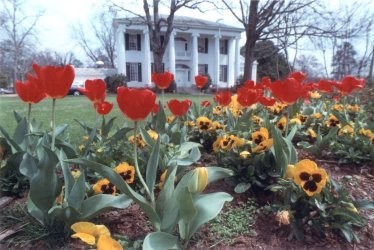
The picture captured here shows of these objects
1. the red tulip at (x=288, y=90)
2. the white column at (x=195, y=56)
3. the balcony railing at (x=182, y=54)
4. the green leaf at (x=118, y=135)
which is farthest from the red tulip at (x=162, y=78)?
the balcony railing at (x=182, y=54)

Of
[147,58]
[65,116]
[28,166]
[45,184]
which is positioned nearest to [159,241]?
[45,184]

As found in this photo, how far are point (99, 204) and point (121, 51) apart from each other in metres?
30.5

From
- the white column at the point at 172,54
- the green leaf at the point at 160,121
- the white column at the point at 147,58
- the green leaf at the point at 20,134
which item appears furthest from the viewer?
the white column at the point at 172,54

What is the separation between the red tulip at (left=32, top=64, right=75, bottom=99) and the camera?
1.52 m

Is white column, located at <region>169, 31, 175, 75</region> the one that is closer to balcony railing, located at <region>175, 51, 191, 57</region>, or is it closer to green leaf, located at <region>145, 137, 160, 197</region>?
balcony railing, located at <region>175, 51, 191, 57</region>

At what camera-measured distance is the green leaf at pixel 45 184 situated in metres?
1.58

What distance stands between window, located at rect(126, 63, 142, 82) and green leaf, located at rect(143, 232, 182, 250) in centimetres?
3176

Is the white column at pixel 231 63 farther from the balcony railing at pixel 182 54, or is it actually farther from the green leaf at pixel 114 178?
the green leaf at pixel 114 178

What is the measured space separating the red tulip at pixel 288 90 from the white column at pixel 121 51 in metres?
Answer: 29.6

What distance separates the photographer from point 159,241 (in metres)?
1.39

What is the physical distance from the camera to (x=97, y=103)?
7.25 feet

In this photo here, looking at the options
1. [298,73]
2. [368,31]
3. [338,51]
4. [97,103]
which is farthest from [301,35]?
[338,51]

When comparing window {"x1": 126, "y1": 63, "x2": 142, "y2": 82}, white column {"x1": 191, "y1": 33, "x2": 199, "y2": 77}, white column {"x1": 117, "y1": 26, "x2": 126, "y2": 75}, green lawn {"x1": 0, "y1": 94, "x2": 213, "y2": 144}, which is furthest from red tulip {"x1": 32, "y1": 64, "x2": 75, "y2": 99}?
white column {"x1": 191, "y1": 33, "x2": 199, "y2": 77}

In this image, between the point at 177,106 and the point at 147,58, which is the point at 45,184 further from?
the point at 147,58
